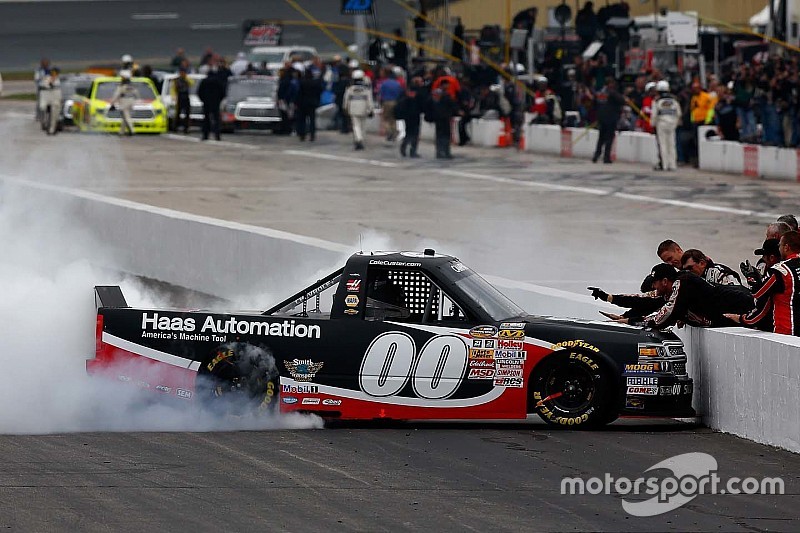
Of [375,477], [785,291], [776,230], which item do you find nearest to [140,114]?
[776,230]

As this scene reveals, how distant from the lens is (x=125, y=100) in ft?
119

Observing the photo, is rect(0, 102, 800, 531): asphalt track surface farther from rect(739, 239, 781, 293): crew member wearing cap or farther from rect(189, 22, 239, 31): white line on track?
rect(189, 22, 239, 31): white line on track

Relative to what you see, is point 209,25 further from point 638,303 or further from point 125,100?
point 638,303

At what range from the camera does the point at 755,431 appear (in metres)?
9.56

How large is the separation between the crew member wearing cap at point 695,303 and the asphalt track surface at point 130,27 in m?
54.6

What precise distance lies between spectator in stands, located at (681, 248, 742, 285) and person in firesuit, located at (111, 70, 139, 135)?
2592 cm

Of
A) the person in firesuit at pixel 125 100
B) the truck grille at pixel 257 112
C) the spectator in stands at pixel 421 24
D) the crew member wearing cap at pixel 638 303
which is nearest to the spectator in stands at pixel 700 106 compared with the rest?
the spectator in stands at pixel 421 24

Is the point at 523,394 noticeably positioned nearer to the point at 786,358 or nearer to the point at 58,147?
the point at 786,358

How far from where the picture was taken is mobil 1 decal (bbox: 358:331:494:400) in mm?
9672

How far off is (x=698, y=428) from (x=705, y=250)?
9.87 metres

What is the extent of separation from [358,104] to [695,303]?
23.6 m

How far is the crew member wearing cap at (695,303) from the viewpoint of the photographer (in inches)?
400

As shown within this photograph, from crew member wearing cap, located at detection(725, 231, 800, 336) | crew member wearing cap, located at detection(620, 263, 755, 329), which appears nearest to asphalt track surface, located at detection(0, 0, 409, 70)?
crew member wearing cap, located at detection(620, 263, 755, 329)

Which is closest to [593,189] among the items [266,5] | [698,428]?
[698,428]
